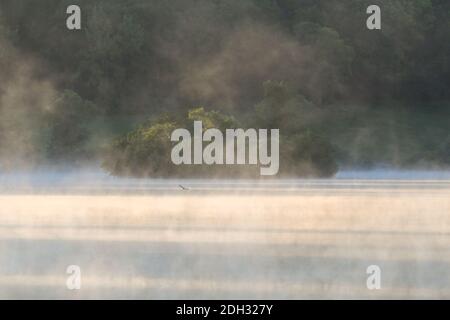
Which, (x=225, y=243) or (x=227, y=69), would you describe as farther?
(x=227, y=69)

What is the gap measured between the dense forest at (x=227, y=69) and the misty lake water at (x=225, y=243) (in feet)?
51.8

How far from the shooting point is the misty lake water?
10062mm

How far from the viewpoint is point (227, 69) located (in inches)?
1793

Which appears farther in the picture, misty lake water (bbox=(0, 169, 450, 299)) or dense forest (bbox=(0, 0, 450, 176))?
dense forest (bbox=(0, 0, 450, 176))

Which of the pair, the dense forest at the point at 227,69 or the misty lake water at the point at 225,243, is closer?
the misty lake water at the point at 225,243

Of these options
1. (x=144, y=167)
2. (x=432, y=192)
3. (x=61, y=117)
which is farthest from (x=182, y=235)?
(x=61, y=117)

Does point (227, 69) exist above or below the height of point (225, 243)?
above

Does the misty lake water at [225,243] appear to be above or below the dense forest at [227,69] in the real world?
below

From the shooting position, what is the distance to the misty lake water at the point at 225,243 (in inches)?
396

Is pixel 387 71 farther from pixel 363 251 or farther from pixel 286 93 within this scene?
pixel 363 251

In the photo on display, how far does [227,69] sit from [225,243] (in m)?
32.1

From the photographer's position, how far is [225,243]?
13.7 meters

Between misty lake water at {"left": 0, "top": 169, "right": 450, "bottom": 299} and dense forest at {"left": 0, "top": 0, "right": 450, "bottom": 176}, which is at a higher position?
dense forest at {"left": 0, "top": 0, "right": 450, "bottom": 176}

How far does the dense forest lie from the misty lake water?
15800 millimetres
